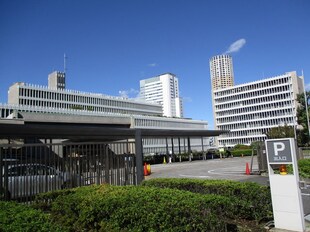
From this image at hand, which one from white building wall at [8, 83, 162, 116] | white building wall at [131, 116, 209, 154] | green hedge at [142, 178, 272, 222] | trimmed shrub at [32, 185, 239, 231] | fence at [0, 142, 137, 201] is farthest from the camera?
white building wall at [131, 116, 209, 154]

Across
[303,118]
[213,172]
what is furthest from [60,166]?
[303,118]

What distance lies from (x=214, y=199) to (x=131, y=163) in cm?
664

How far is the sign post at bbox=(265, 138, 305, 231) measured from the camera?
6398 millimetres

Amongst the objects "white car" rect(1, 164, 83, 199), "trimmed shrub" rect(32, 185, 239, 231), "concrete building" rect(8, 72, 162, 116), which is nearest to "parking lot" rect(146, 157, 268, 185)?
"trimmed shrub" rect(32, 185, 239, 231)

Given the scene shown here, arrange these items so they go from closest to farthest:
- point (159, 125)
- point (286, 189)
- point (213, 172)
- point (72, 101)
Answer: point (286, 189) < point (213, 172) < point (159, 125) < point (72, 101)

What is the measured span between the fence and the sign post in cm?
683

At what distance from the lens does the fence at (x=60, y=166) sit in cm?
983

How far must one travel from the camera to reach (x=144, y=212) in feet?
18.2

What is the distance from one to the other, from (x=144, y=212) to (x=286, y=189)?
317 cm

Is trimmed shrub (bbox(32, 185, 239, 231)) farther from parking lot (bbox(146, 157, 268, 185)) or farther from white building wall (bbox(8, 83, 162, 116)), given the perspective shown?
white building wall (bbox(8, 83, 162, 116))

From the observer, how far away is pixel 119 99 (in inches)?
5094

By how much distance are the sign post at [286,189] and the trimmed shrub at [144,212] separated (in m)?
1.04

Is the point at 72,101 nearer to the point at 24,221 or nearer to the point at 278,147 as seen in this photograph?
the point at 278,147

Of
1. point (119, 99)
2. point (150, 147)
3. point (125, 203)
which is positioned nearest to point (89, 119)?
point (125, 203)
